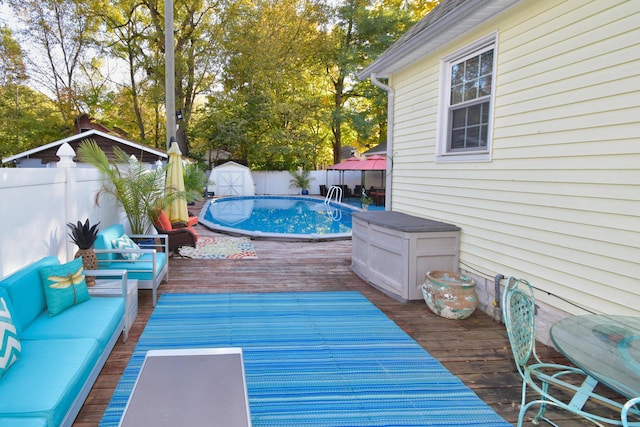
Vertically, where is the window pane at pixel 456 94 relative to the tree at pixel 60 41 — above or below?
below

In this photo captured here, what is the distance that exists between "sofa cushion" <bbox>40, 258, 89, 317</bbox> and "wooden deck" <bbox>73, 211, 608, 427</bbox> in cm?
55

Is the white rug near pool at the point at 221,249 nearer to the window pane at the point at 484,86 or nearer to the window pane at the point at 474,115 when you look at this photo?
the window pane at the point at 474,115

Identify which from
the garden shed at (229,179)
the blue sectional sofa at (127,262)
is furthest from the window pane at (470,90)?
the garden shed at (229,179)

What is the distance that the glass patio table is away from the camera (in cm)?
161

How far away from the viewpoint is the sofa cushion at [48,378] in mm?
1817

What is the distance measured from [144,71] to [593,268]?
2306 centimetres

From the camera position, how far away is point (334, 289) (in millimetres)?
5121

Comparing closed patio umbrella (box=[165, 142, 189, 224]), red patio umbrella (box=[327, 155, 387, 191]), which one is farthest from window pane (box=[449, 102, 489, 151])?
red patio umbrella (box=[327, 155, 387, 191])

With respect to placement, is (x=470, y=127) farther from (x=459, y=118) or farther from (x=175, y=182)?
(x=175, y=182)

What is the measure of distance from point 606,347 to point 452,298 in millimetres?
2121

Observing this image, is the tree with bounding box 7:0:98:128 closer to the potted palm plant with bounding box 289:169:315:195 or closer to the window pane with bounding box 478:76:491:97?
the potted palm plant with bounding box 289:169:315:195

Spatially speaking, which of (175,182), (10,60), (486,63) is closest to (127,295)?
(175,182)

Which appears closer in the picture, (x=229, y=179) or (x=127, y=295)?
(x=127, y=295)

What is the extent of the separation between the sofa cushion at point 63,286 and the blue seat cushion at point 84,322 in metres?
0.05
